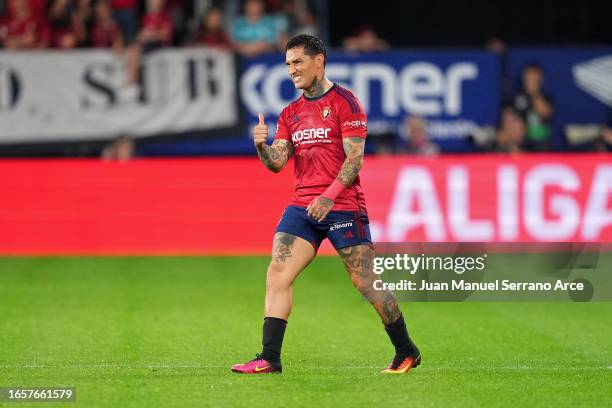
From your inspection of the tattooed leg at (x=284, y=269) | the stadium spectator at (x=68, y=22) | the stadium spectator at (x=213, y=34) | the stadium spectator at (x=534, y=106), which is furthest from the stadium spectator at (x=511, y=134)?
the tattooed leg at (x=284, y=269)

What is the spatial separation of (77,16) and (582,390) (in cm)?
1341

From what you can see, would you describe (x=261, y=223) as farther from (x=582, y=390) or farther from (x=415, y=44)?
(x=582, y=390)

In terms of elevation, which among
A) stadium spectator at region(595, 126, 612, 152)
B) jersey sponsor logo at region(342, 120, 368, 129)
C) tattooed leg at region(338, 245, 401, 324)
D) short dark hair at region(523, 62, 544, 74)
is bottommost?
stadium spectator at region(595, 126, 612, 152)

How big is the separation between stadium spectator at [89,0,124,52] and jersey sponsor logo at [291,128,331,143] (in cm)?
1114

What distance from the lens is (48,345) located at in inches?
418

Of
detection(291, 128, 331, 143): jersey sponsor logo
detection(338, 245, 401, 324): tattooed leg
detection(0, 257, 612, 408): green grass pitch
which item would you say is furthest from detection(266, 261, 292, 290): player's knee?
detection(291, 128, 331, 143): jersey sponsor logo

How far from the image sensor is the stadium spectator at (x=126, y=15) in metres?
20.6

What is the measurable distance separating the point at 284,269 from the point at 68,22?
12251 mm

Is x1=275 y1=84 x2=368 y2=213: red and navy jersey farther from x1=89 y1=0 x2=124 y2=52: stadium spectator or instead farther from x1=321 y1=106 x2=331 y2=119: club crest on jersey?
x1=89 y1=0 x2=124 y2=52: stadium spectator

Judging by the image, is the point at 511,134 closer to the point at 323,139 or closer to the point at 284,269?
the point at 323,139

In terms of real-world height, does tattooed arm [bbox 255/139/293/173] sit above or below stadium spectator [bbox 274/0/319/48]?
above

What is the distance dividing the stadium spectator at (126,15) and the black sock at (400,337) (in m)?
12.4

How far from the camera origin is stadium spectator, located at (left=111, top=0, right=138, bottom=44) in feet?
67.7

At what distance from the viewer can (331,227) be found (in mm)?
8969
